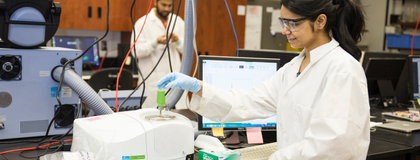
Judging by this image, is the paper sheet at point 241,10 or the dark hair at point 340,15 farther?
the paper sheet at point 241,10

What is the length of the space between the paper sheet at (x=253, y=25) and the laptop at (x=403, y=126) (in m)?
2.68

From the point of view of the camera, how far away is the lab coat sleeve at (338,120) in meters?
0.93

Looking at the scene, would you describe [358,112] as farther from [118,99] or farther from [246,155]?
[118,99]

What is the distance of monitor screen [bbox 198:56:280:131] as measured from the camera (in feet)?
4.62

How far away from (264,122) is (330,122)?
1.74 feet

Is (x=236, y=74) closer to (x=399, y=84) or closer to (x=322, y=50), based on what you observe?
(x=322, y=50)

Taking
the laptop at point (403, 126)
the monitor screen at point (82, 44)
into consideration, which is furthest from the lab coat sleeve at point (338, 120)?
the monitor screen at point (82, 44)

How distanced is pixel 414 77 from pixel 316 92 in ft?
5.34

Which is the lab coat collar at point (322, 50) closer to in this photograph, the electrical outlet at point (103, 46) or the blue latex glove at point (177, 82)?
the blue latex glove at point (177, 82)

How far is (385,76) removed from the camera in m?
2.46

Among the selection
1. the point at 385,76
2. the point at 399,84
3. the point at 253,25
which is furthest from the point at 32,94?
the point at 253,25

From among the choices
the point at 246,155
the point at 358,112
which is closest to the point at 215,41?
the point at 246,155

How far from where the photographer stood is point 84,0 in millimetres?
3689

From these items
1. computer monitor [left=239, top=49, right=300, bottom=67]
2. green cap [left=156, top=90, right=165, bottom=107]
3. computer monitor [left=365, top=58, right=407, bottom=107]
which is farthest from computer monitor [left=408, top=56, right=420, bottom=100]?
green cap [left=156, top=90, right=165, bottom=107]
